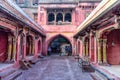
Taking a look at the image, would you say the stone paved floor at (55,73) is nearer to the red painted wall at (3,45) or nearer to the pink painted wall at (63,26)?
the red painted wall at (3,45)

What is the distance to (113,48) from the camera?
11.0 metres

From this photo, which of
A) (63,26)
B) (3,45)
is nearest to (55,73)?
(3,45)

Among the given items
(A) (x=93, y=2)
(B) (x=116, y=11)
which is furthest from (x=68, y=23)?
(B) (x=116, y=11)

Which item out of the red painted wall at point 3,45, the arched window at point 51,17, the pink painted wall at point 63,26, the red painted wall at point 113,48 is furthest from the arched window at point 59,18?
the red painted wall at point 113,48

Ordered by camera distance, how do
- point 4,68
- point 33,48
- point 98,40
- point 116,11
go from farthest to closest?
point 33,48 → point 98,40 → point 4,68 → point 116,11

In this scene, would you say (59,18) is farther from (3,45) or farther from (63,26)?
(3,45)

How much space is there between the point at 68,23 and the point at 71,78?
1697 cm

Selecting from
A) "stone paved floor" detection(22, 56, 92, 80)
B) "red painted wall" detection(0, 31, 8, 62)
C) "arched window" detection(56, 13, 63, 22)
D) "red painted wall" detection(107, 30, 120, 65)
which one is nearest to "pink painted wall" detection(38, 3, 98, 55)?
"arched window" detection(56, 13, 63, 22)

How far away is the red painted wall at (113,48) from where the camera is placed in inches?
431

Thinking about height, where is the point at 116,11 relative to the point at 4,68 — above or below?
above

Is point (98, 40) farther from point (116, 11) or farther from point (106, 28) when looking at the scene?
point (116, 11)

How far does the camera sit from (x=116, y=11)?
20.5 ft

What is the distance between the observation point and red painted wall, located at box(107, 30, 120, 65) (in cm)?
1094

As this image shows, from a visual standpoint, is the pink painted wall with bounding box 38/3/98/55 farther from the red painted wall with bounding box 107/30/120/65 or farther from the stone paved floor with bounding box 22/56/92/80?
the red painted wall with bounding box 107/30/120/65
